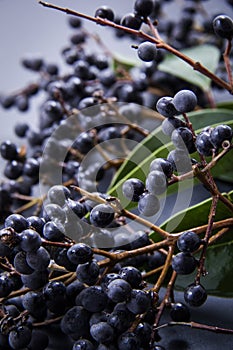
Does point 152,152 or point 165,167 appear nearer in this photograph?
point 165,167

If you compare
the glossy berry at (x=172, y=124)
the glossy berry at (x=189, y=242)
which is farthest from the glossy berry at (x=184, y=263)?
the glossy berry at (x=172, y=124)

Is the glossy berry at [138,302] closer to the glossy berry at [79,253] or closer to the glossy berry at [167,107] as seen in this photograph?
the glossy berry at [79,253]

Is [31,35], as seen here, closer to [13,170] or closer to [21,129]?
[21,129]

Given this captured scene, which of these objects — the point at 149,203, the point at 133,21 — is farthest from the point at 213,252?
the point at 133,21

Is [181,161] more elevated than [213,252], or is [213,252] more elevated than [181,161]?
[181,161]

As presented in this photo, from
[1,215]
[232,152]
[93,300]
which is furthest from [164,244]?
[1,215]

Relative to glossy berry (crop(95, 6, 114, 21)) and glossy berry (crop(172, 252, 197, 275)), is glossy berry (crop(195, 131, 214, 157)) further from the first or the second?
glossy berry (crop(95, 6, 114, 21))

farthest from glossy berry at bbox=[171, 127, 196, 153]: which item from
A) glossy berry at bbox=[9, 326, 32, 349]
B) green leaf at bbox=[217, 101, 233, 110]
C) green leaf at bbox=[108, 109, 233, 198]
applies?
green leaf at bbox=[217, 101, 233, 110]

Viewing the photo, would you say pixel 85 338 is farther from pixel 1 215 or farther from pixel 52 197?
pixel 1 215
